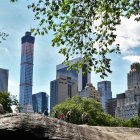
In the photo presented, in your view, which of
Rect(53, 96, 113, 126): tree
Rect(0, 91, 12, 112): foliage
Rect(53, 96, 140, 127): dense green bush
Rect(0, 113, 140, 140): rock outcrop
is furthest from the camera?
Rect(53, 96, 140, 127): dense green bush

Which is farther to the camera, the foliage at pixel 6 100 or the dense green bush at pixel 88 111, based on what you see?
the dense green bush at pixel 88 111

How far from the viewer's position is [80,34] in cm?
2289

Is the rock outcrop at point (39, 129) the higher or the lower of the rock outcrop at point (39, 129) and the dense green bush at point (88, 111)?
the lower

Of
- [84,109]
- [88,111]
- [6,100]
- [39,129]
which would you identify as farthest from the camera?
[84,109]

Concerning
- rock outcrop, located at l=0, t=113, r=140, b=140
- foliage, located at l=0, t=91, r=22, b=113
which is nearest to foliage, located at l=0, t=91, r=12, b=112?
foliage, located at l=0, t=91, r=22, b=113

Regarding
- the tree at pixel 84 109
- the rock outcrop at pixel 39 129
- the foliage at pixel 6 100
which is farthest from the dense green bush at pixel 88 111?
the rock outcrop at pixel 39 129

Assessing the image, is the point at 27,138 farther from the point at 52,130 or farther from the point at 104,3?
the point at 104,3

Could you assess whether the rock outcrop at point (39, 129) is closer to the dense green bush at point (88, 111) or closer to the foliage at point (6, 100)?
the foliage at point (6, 100)

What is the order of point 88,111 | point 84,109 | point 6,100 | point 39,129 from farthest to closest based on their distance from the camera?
point 84,109, point 88,111, point 6,100, point 39,129

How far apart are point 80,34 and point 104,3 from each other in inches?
80.6

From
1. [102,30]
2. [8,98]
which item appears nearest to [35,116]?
[102,30]

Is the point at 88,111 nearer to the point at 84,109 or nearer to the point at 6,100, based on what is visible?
the point at 84,109

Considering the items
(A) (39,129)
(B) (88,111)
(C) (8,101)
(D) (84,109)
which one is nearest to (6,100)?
(C) (8,101)

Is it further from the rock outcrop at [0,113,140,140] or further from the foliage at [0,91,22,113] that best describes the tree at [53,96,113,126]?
the rock outcrop at [0,113,140,140]
